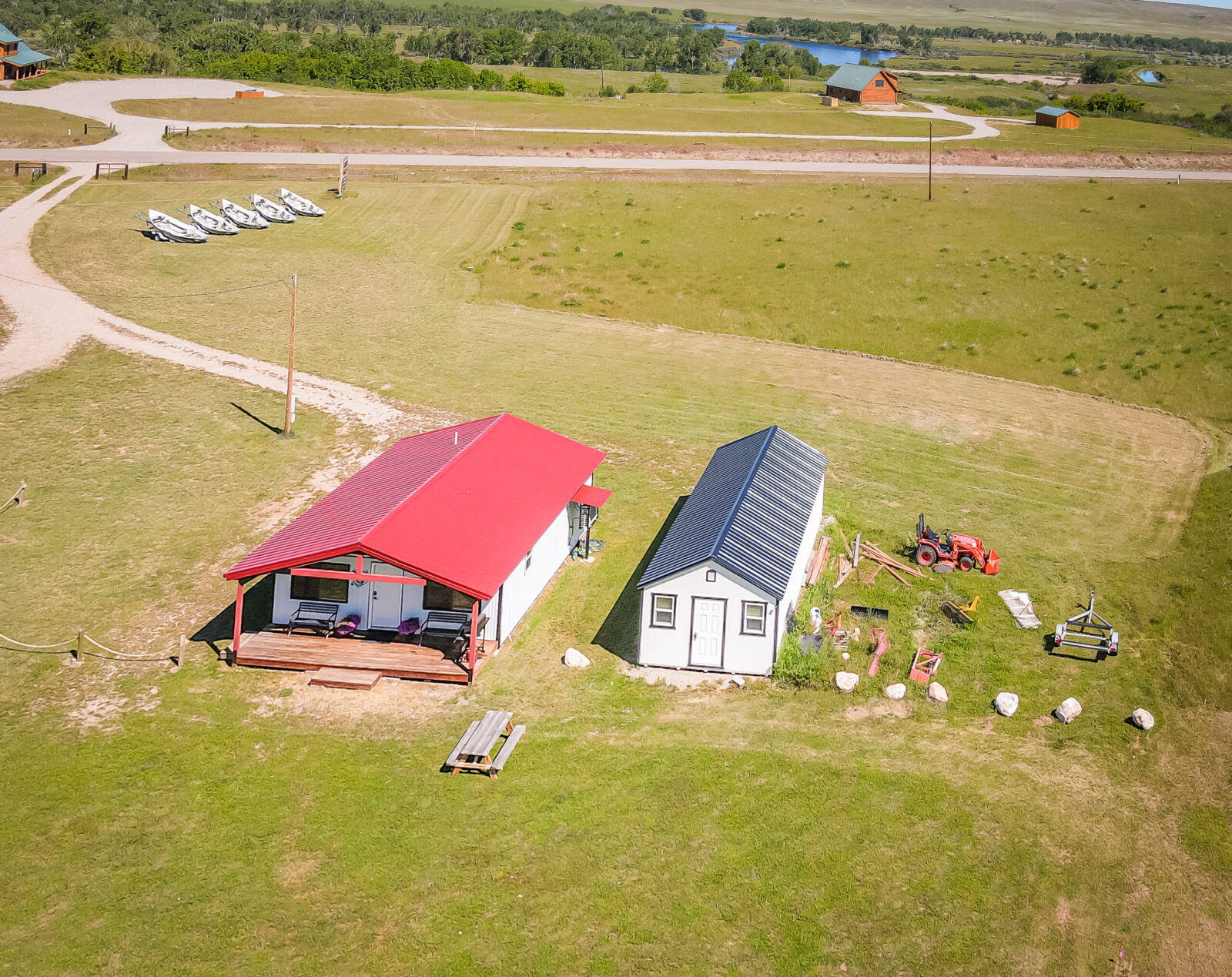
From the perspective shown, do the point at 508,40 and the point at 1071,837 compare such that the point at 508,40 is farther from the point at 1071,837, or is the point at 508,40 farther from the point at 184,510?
the point at 1071,837

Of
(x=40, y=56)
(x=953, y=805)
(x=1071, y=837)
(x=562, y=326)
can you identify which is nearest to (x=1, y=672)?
(x=953, y=805)

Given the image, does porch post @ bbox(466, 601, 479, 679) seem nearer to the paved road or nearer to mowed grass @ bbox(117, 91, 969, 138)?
the paved road

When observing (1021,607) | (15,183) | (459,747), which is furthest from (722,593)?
(15,183)

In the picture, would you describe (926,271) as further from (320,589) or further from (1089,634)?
(320,589)

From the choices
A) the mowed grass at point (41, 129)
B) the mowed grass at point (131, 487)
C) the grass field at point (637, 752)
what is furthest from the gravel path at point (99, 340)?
the mowed grass at point (41, 129)

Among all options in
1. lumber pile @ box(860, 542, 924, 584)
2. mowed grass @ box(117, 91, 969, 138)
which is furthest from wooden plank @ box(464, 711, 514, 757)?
mowed grass @ box(117, 91, 969, 138)

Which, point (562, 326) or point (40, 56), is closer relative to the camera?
point (562, 326)
